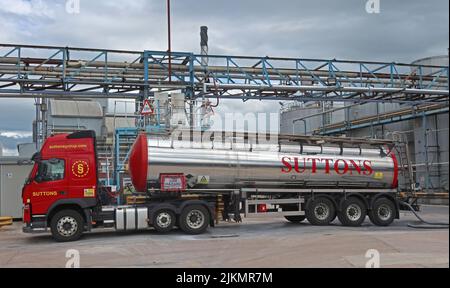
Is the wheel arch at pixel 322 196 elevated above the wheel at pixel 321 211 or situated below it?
above

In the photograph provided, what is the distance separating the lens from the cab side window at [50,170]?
48.5 feet

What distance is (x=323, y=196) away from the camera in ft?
57.8

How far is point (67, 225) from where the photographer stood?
14.6 m

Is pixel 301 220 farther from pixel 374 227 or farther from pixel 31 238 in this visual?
pixel 31 238

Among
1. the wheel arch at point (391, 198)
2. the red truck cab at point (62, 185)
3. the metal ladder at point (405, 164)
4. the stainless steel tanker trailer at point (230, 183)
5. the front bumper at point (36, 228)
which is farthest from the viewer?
the metal ladder at point (405, 164)

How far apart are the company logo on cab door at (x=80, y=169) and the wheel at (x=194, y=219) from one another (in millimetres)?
3246

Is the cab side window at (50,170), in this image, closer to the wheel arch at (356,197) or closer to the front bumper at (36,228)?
the front bumper at (36,228)

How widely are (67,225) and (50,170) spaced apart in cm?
174

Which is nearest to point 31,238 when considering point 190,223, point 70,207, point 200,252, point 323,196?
point 70,207

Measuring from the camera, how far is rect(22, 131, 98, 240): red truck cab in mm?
14562

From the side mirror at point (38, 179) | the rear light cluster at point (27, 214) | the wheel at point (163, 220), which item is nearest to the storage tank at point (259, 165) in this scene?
the wheel at point (163, 220)
